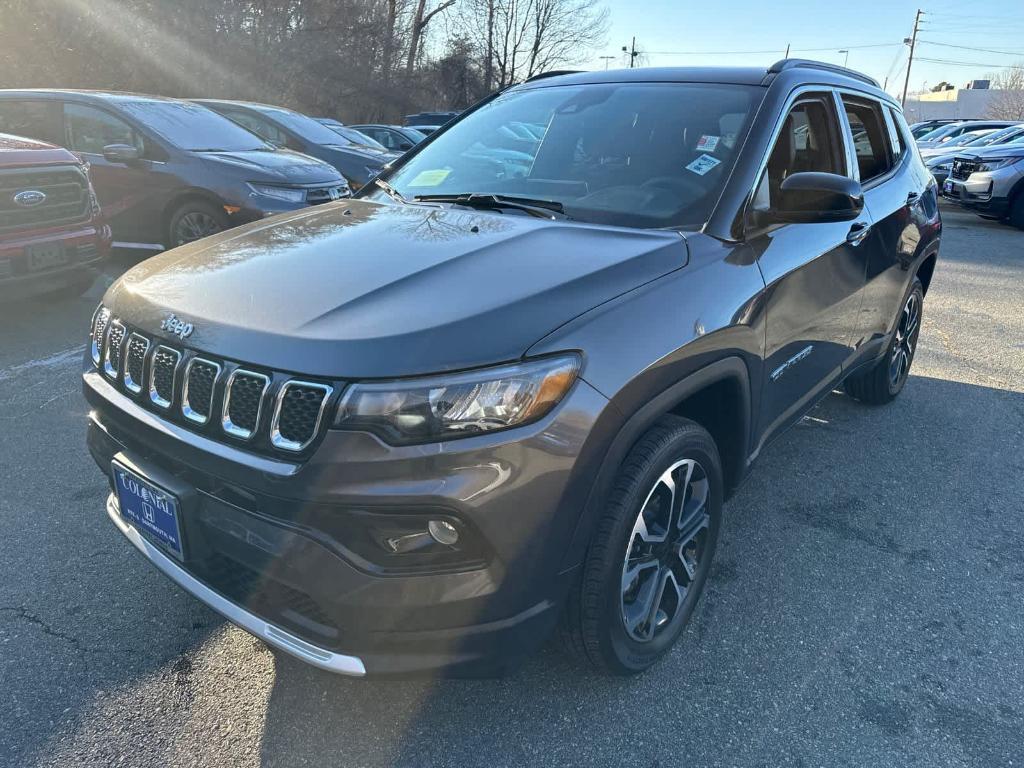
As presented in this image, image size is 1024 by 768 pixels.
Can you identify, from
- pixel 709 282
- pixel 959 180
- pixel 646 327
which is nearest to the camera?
pixel 646 327

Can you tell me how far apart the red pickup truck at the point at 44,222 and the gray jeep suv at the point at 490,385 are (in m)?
3.37

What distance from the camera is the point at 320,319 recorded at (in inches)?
69.6

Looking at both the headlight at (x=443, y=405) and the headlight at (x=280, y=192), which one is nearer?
the headlight at (x=443, y=405)

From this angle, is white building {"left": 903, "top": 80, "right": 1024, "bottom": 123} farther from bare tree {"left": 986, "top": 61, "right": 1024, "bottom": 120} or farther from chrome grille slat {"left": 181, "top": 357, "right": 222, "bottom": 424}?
chrome grille slat {"left": 181, "top": 357, "right": 222, "bottom": 424}

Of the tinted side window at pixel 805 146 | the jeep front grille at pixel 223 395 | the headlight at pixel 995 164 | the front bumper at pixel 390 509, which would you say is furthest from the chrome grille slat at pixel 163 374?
the headlight at pixel 995 164

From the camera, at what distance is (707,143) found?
264cm

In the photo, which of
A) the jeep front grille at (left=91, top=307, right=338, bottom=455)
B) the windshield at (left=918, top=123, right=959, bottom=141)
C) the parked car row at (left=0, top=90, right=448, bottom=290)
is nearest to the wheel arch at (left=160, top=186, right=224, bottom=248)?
the parked car row at (left=0, top=90, right=448, bottom=290)

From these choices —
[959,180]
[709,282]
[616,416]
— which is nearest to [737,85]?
[709,282]

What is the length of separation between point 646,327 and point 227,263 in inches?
50.2

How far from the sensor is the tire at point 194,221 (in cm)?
662

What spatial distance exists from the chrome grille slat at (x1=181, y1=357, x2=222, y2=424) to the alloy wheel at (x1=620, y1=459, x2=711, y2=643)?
1150 mm

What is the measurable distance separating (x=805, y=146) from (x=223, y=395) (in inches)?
97.2

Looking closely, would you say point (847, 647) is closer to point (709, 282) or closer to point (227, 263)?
point (709, 282)

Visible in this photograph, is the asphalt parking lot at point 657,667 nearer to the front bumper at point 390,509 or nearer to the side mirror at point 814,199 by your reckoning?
the front bumper at point 390,509
